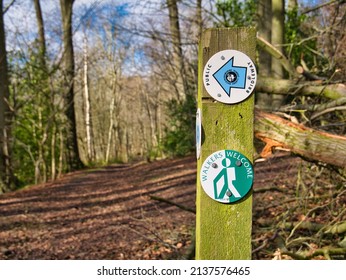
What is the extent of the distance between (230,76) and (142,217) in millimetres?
4562

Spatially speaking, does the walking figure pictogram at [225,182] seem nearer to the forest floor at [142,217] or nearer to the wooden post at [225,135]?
→ the wooden post at [225,135]

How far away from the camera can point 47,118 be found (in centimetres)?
1139

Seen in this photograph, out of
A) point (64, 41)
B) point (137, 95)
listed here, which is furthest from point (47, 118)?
point (137, 95)

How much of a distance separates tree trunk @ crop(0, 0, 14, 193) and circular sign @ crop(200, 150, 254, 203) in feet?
30.6

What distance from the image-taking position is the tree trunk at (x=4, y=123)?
984cm

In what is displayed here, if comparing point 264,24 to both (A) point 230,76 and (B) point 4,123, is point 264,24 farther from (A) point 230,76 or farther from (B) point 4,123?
(A) point 230,76

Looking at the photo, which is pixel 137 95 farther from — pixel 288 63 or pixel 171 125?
pixel 288 63

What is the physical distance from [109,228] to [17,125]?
22.4 ft

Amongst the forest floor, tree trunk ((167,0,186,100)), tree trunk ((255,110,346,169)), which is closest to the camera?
tree trunk ((255,110,346,169))

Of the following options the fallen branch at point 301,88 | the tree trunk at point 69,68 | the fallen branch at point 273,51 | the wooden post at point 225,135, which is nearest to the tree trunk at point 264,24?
the fallen branch at point 273,51

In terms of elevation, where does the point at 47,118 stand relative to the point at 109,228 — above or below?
above

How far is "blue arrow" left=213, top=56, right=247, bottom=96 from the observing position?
1543 millimetres

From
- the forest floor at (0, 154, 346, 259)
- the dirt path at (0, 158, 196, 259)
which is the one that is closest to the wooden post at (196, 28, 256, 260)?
the forest floor at (0, 154, 346, 259)

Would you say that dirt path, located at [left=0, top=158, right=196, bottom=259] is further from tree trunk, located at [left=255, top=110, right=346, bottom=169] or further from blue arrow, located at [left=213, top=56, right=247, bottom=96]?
blue arrow, located at [left=213, top=56, right=247, bottom=96]
